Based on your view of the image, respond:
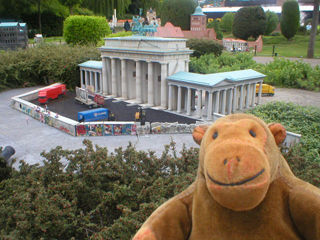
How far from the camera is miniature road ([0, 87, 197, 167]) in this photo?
2209 centimetres

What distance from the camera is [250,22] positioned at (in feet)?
248

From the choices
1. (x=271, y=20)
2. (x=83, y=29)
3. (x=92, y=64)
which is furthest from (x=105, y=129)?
(x=271, y=20)

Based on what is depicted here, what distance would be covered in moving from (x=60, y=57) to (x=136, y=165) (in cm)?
3524

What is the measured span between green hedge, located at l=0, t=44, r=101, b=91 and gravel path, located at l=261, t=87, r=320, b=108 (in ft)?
75.7

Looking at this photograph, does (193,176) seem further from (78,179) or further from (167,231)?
(167,231)

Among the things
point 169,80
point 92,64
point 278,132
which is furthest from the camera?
point 92,64

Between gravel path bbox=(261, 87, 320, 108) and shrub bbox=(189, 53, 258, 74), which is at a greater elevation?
shrub bbox=(189, 53, 258, 74)

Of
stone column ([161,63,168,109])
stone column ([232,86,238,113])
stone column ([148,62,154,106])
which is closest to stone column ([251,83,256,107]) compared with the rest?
stone column ([232,86,238,113])

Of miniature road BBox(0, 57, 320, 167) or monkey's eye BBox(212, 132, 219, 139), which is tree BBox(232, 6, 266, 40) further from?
monkey's eye BBox(212, 132, 219, 139)

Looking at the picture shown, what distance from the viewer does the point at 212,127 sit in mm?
4898

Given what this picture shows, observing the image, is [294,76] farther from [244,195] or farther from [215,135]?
[244,195]

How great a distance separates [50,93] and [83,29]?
2627cm

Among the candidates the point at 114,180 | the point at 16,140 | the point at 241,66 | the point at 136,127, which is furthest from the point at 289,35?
the point at 114,180

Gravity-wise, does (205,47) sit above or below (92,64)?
above
